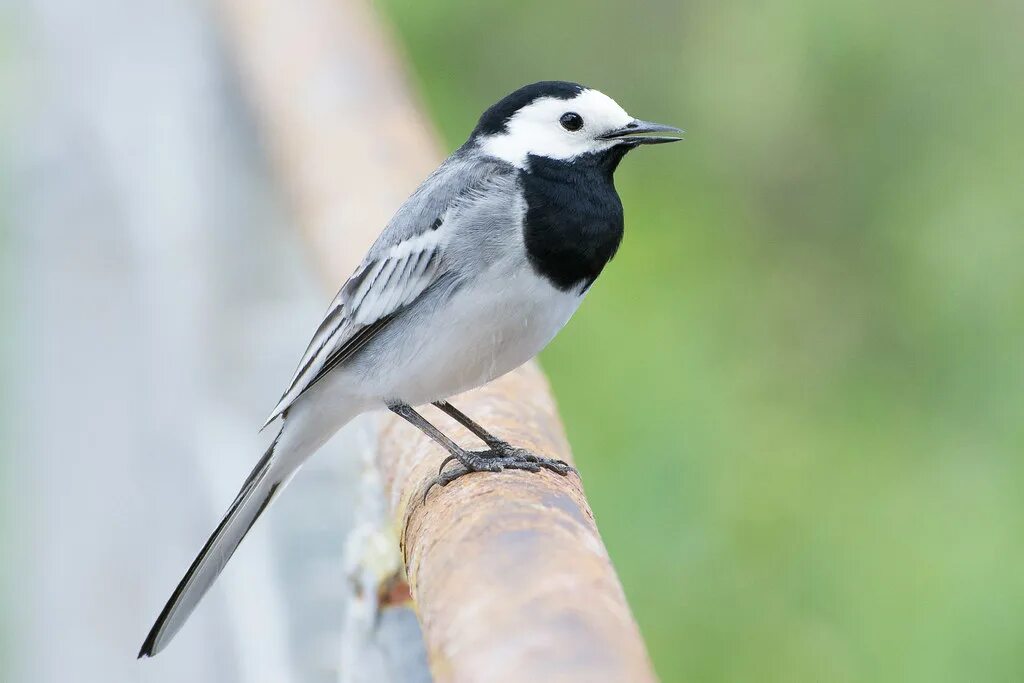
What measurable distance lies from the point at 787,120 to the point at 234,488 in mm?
3574

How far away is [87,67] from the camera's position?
419 cm

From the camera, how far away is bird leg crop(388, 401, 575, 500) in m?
2.14

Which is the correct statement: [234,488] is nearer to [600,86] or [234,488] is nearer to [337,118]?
[337,118]

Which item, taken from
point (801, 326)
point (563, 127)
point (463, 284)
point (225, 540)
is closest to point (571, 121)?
point (563, 127)

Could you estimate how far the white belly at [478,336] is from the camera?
2678mm

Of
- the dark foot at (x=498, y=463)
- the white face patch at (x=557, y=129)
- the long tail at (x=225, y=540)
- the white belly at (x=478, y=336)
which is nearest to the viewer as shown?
the dark foot at (x=498, y=463)

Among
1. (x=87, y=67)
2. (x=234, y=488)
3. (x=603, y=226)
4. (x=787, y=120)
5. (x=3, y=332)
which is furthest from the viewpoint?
(x=787, y=120)

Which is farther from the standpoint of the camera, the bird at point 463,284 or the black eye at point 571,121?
the black eye at point 571,121

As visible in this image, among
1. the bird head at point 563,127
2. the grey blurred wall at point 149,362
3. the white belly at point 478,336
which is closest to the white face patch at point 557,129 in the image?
the bird head at point 563,127

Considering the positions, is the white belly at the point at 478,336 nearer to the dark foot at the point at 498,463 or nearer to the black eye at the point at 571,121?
the dark foot at the point at 498,463

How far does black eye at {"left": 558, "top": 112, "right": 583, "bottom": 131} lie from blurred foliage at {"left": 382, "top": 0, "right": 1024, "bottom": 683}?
195 cm

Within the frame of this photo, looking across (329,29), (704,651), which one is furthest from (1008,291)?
(329,29)

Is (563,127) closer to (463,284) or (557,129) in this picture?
(557,129)

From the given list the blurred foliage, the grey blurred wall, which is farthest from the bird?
the blurred foliage
